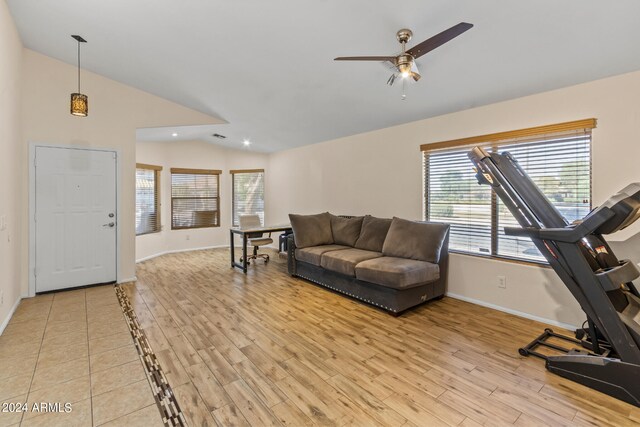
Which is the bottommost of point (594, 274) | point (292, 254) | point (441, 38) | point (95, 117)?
point (292, 254)

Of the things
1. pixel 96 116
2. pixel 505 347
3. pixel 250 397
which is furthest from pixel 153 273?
pixel 505 347

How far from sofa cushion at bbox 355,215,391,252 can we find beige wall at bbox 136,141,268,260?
338 centimetres

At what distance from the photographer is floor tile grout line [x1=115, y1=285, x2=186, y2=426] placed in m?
1.76

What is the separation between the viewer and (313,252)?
431 centimetres

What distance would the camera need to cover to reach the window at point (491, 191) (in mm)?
2865

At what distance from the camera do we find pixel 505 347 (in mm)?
2543

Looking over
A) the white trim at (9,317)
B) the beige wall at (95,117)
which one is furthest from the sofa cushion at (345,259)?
the white trim at (9,317)

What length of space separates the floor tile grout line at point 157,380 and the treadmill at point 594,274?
263 centimetres

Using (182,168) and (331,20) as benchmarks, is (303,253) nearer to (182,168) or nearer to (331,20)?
(331,20)

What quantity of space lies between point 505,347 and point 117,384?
10.1 feet

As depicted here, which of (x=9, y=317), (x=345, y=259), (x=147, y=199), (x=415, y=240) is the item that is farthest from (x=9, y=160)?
(x=415, y=240)

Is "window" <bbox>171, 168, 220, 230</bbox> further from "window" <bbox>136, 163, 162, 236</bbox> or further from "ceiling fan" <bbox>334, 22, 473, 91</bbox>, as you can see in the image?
"ceiling fan" <bbox>334, 22, 473, 91</bbox>

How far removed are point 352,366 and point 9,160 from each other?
4044 millimetres

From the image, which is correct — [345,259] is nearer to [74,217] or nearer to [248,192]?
[74,217]
